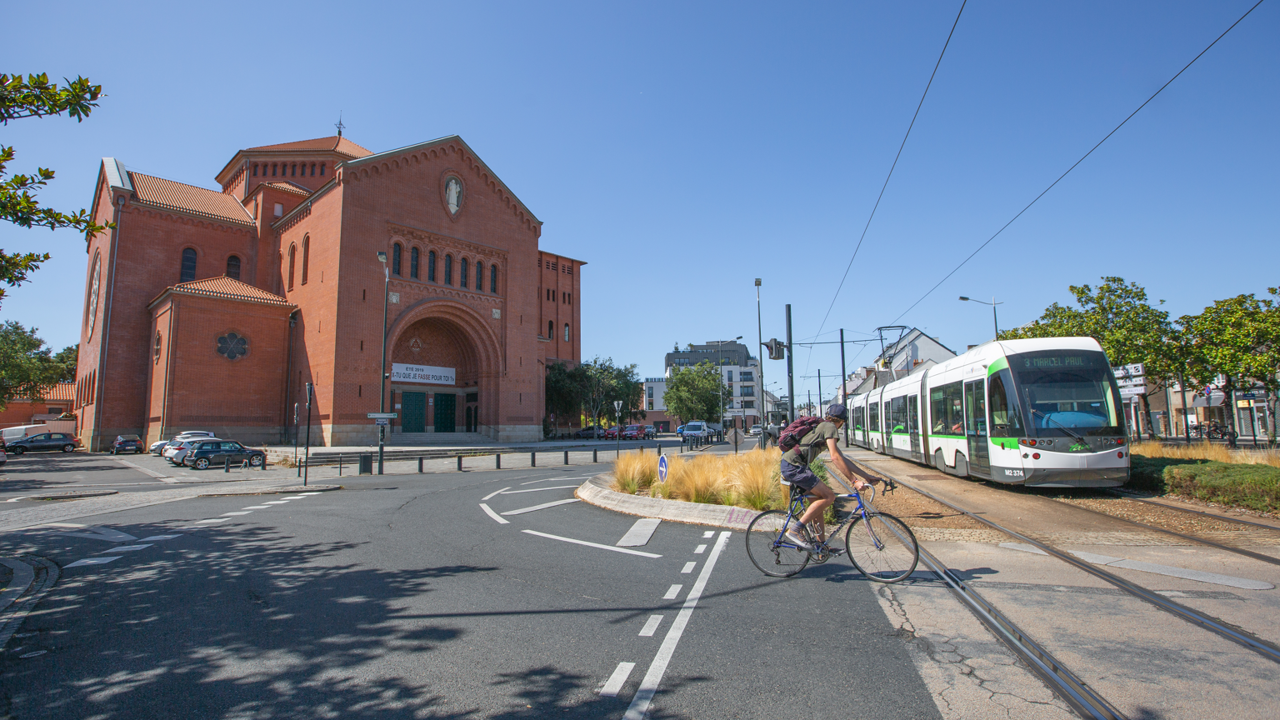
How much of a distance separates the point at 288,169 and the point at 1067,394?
5362 cm

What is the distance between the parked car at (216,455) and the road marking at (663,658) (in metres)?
25.1

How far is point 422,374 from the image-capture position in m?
40.4

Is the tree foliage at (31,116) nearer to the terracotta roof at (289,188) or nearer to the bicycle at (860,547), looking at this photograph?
the bicycle at (860,547)

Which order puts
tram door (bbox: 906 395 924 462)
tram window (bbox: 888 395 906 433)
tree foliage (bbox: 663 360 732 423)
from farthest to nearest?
tree foliage (bbox: 663 360 732 423)
tram window (bbox: 888 395 906 433)
tram door (bbox: 906 395 924 462)

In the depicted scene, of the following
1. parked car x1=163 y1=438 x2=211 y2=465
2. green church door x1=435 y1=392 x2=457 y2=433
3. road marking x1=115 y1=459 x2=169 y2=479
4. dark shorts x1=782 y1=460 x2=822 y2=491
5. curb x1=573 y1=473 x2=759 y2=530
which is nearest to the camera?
dark shorts x1=782 y1=460 x2=822 y2=491

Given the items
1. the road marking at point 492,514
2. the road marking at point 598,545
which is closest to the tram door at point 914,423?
the road marking at point 492,514

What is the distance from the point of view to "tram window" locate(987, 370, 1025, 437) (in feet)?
38.3

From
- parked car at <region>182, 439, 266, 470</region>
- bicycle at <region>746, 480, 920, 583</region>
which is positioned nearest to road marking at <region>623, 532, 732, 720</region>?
bicycle at <region>746, 480, 920, 583</region>

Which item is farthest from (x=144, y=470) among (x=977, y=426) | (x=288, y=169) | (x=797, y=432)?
(x=288, y=169)

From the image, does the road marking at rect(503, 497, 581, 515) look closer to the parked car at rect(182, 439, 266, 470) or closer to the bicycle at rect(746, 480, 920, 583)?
the bicycle at rect(746, 480, 920, 583)

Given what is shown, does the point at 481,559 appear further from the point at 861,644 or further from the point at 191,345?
the point at 191,345

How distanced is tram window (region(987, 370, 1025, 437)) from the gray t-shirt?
7.53m

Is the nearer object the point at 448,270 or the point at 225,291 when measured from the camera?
the point at 225,291

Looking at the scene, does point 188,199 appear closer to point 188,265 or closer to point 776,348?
point 188,265
